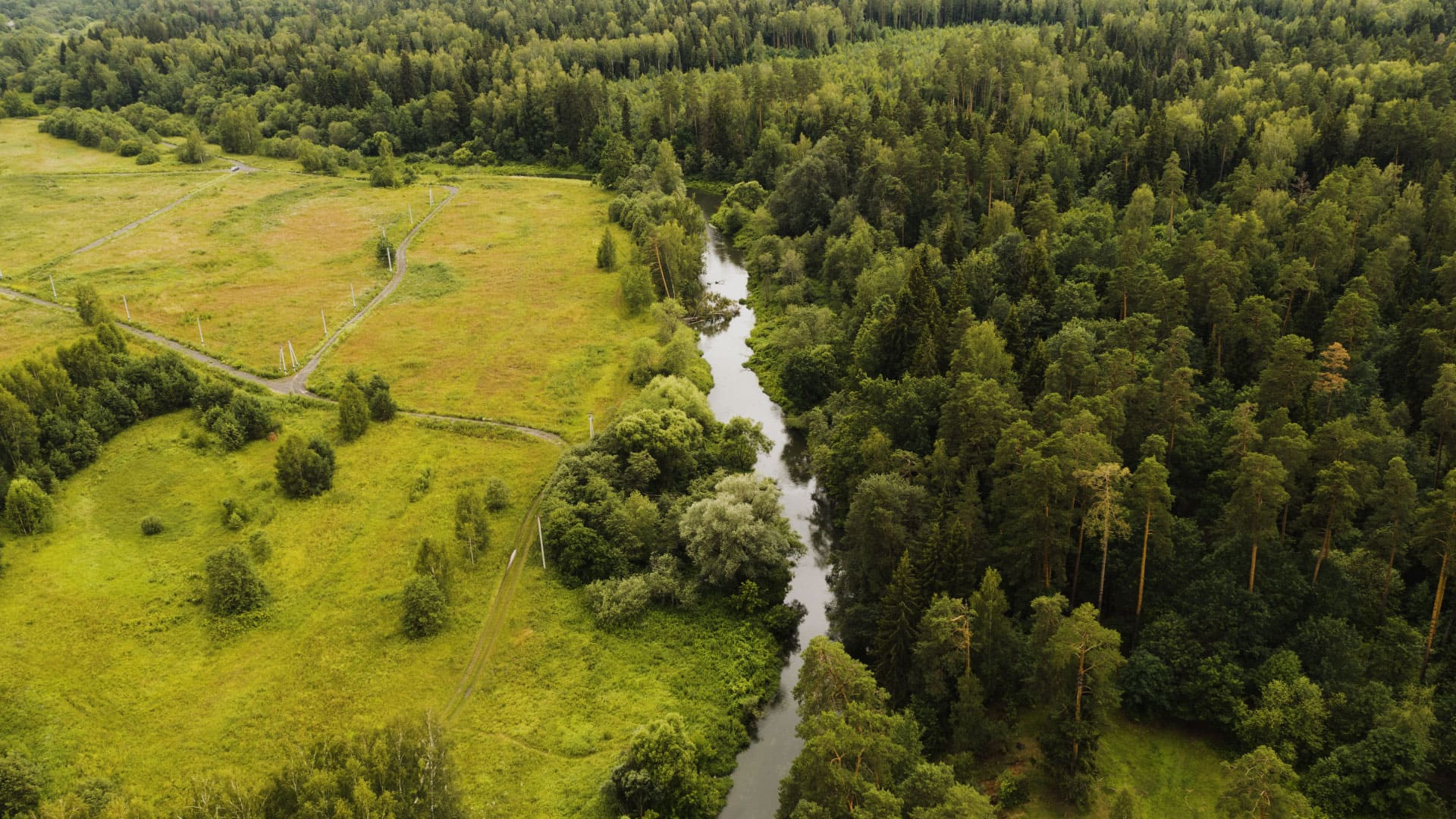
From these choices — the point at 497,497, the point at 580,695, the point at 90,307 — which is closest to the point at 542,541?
the point at 497,497

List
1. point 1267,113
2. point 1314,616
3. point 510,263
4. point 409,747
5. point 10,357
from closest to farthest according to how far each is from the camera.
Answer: point 409,747 → point 1314,616 → point 10,357 → point 1267,113 → point 510,263

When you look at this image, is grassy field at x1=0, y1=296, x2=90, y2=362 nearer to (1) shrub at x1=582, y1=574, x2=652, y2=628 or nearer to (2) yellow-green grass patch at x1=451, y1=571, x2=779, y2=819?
(2) yellow-green grass patch at x1=451, y1=571, x2=779, y2=819

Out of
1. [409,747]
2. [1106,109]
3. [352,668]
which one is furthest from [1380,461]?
[1106,109]

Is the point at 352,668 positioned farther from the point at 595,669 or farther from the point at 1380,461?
the point at 1380,461

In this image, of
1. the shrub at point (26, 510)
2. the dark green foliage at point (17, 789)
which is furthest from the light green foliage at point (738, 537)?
the shrub at point (26, 510)

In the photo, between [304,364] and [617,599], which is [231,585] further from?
[304,364]

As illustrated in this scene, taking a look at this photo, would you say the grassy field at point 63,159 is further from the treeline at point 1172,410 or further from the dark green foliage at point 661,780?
the dark green foliage at point 661,780
